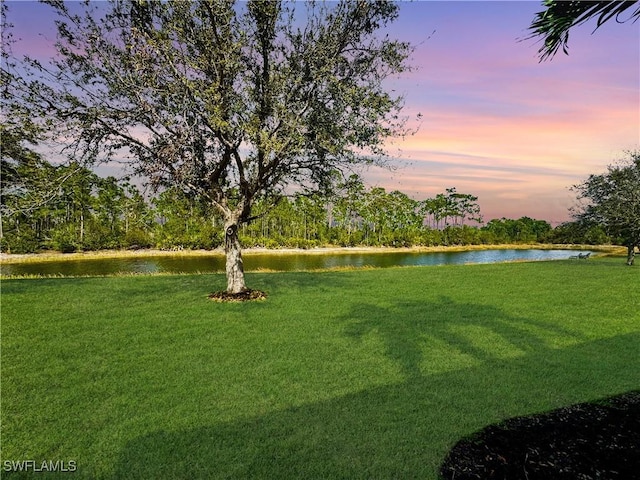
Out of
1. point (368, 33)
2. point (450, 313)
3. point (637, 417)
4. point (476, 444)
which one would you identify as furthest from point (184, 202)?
point (637, 417)

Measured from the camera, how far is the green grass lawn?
4629 millimetres

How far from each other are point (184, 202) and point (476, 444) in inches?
589

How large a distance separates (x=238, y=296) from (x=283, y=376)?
280 inches

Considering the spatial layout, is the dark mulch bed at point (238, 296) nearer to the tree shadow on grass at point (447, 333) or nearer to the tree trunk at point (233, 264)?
the tree trunk at point (233, 264)

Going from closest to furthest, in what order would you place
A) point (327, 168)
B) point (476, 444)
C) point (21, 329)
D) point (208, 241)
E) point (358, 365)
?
1. point (476, 444)
2. point (358, 365)
3. point (21, 329)
4. point (327, 168)
5. point (208, 241)

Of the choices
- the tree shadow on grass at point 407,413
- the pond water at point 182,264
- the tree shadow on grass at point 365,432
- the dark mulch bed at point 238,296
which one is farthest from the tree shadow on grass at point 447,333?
the pond water at point 182,264

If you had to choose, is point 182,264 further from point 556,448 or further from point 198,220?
point 556,448

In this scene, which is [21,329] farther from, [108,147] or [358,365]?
[358,365]

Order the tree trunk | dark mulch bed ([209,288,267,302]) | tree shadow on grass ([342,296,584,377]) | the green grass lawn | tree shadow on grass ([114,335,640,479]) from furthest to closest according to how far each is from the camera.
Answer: the tree trunk, dark mulch bed ([209,288,267,302]), tree shadow on grass ([342,296,584,377]), the green grass lawn, tree shadow on grass ([114,335,640,479])

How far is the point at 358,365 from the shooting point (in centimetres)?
766

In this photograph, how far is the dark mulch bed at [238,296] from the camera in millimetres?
13383

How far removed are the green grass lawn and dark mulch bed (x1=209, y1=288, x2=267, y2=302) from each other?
617 mm

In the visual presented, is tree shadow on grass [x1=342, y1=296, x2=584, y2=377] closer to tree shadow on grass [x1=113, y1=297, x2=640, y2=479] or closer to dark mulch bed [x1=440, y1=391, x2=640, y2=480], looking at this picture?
tree shadow on grass [x1=113, y1=297, x2=640, y2=479]

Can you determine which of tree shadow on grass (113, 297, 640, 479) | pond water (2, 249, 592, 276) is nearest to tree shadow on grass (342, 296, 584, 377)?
tree shadow on grass (113, 297, 640, 479)
